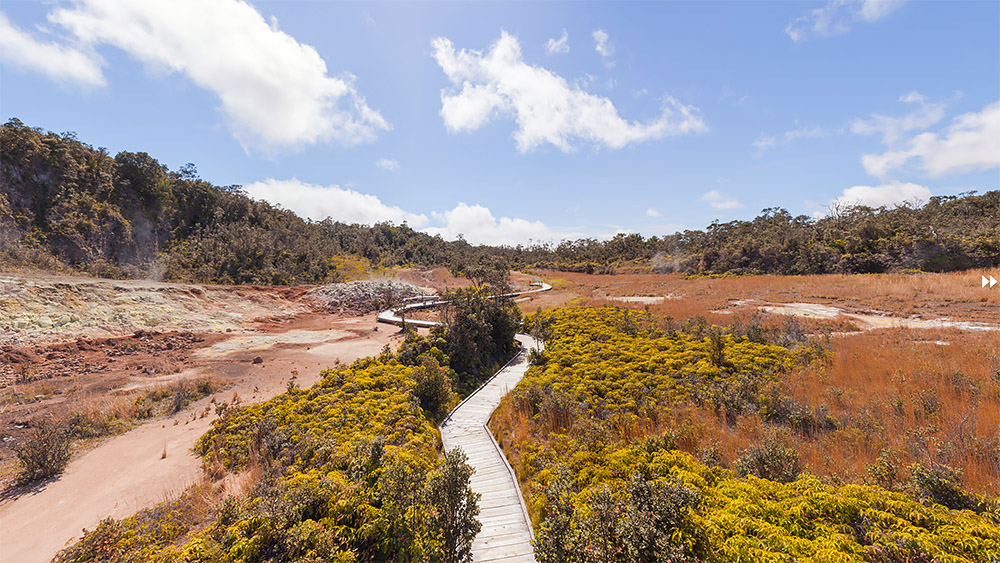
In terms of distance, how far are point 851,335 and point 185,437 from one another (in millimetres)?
23195

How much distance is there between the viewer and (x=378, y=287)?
120 feet

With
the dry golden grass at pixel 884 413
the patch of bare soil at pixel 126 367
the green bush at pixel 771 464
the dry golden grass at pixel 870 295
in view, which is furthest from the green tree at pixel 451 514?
the dry golden grass at pixel 870 295

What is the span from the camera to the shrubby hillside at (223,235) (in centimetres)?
2991

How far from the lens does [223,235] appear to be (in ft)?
135

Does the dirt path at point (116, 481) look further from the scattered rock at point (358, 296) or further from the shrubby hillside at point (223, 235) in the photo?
the scattered rock at point (358, 296)

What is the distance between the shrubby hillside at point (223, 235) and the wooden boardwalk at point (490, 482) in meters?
13.4

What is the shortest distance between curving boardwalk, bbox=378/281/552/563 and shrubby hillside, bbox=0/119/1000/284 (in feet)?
43.2

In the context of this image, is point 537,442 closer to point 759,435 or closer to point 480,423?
point 480,423

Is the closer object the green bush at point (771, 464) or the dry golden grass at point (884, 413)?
the green bush at point (771, 464)

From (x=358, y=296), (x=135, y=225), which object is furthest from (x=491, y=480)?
(x=135, y=225)

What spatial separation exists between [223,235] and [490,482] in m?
50.4

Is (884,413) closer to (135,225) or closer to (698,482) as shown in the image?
(698,482)

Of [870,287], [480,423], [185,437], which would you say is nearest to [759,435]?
[480,423]

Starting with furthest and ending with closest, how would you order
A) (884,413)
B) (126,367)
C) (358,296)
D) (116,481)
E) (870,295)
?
(358,296)
(870,295)
(126,367)
(116,481)
(884,413)
